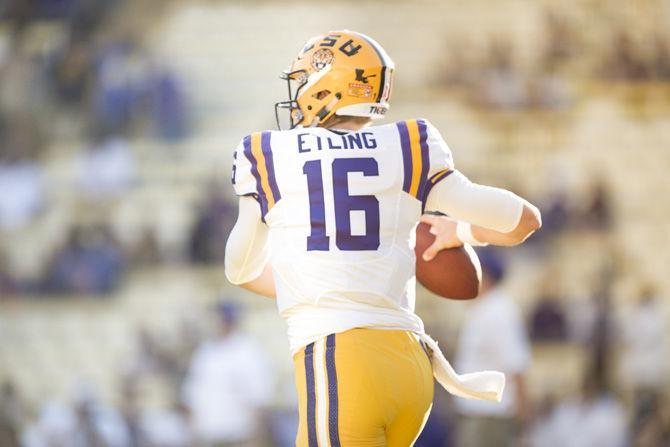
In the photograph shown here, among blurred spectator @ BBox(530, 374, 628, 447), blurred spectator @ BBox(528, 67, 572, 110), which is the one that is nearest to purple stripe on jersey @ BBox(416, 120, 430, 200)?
blurred spectator @ BBox(530, 374, 628, 447)

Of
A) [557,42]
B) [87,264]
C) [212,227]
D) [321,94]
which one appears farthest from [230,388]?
[321,94]

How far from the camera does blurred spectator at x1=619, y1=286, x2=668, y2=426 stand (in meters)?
8.02

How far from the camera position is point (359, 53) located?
3004mm

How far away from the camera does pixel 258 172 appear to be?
2.86 metres

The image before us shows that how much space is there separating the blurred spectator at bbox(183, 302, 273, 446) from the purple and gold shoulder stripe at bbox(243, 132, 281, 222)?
433 cm

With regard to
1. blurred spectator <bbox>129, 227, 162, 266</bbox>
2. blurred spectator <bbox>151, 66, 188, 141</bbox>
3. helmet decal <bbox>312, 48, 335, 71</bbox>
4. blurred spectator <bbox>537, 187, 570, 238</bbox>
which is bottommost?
blurred spectator <bbox>129, 227, 162, 266</bbox>

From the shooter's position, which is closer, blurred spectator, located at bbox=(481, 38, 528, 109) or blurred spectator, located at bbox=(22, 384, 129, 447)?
blurred spectator, located at bbox=(22, 384, 129, 447)

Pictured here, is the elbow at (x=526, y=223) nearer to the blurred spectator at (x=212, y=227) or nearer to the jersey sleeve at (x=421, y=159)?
the jersey sleeve at (x=421, y=159)

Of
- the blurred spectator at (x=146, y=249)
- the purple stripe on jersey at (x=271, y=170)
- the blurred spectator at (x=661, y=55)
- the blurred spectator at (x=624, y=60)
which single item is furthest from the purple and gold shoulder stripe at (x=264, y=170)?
the blurred spectator at (x=661, y=55)

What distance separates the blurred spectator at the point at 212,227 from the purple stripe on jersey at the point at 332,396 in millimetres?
5782

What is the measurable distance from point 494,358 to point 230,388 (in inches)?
71.3

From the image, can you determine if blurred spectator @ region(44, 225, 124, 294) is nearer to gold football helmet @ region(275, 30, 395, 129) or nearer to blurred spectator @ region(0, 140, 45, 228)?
blurred spectator @ region(0, 140, 45, 228)

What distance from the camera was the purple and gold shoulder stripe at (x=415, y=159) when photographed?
2.84m

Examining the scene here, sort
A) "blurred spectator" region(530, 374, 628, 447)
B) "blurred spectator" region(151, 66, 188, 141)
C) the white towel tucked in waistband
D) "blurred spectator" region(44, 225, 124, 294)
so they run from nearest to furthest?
1. the white towel tucked in waistband
2. "blurred spectator" region(530, 374, 628, 447)
3. "blurred spectator" region(44, 225, 124, 294)
4. "blurred spectator" region(151, 66, 188, 141)
